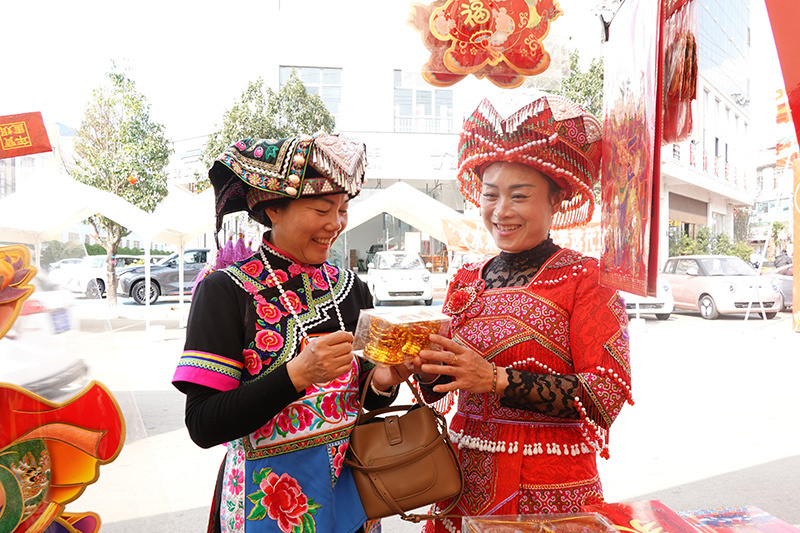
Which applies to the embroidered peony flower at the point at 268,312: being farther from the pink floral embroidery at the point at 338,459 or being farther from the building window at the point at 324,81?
the building window at the point at 324,81

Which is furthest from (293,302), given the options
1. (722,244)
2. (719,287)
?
(722,244)

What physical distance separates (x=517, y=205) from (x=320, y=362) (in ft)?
2.44

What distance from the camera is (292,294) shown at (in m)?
1.50

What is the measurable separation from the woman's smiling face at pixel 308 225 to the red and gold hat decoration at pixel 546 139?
1.51 ft

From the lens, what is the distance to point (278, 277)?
4.95 ft

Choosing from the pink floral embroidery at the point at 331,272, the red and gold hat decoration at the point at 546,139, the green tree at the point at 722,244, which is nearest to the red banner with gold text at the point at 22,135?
the pink floral embroidery at the point at 331,272

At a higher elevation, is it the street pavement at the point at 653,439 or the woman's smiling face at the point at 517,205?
the woman's smiling face at the point at 517,205

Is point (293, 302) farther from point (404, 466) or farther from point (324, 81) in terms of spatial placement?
point (324, 81)

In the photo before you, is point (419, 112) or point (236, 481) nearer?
point (236, 481)

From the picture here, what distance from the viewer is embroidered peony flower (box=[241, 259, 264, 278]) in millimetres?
1487

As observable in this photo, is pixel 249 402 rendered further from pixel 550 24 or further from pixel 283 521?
pixel 550 24

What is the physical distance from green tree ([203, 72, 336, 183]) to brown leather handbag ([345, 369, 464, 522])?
44.7 feet

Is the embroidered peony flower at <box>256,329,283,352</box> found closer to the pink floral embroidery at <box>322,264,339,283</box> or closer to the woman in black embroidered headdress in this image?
the woman in black embroidered headdress

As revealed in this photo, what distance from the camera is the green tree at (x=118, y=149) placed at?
1263cm
